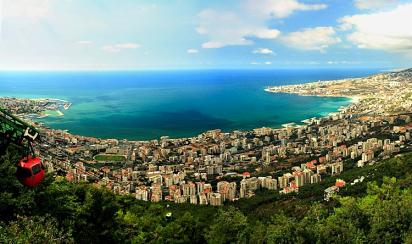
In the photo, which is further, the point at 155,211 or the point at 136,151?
the point at 136,151

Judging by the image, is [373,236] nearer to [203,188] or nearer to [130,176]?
[203,188]

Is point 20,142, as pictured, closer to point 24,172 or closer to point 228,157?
point 24,172

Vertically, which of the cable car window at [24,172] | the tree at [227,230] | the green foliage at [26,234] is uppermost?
the cable car window at [24,172]

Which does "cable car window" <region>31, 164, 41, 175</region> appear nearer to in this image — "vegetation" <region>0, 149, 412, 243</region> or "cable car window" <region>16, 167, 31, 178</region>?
"cable car window" <region>16, 167, 31, 178</region>

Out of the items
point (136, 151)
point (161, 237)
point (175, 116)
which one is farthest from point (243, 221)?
point (175, 116)

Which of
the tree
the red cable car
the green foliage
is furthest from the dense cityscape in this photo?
the green foliage

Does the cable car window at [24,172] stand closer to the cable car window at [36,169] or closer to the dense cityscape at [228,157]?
the cable car window at [36,169]

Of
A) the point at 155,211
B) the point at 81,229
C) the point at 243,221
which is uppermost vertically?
the point at 81,229

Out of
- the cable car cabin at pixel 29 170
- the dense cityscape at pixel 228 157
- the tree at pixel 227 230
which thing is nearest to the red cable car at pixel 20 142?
the cable car cabin at pixel 29 170
